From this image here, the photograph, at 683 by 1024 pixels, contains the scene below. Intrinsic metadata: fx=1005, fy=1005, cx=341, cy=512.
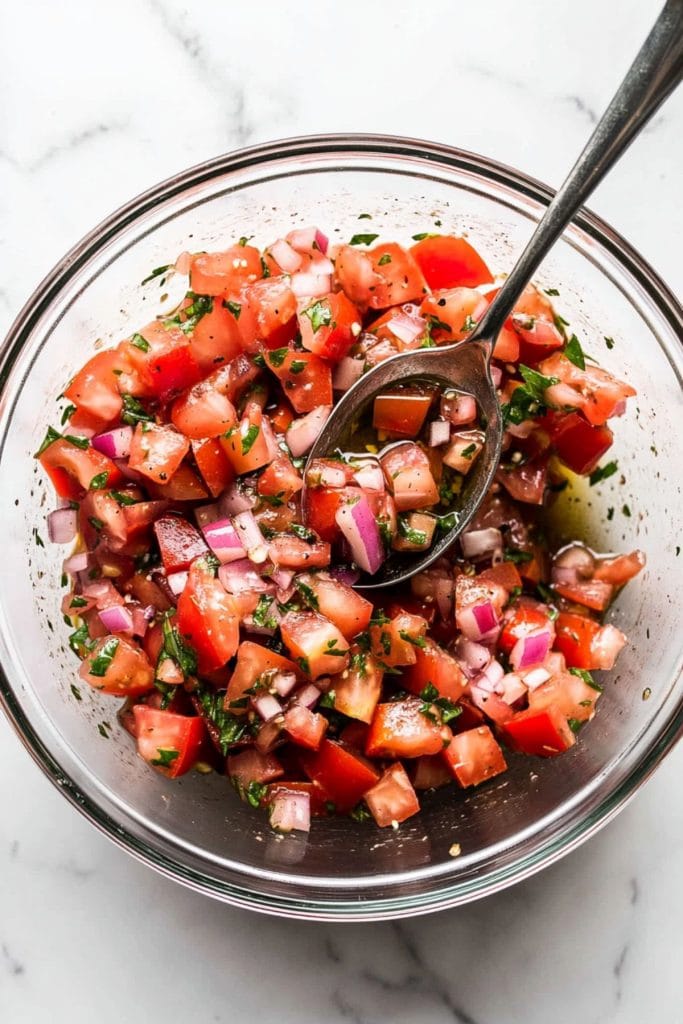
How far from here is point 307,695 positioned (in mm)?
2080

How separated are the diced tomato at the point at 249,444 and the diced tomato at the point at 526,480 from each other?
55 cm

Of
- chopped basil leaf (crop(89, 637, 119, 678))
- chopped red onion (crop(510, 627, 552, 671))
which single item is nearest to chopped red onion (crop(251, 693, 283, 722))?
chopped basil leaf (crop(89, 637, 119, 678))

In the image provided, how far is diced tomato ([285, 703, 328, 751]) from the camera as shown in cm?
205

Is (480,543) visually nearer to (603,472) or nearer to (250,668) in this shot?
(603,472)

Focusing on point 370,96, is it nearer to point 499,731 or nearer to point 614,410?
point 614,410

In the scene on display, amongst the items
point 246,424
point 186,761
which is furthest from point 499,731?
point 246,424

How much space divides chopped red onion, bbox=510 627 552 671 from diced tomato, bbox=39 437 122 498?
0.97 meters

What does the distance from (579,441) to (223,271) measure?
88cm

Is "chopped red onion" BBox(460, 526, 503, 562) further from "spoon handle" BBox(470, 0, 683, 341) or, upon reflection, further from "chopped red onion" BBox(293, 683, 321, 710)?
"spoon handle" BBox(470, 0, 683, 341)

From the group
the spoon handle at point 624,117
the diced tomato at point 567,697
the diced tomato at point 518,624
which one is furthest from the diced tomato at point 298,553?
the spoon handle at point 624,117

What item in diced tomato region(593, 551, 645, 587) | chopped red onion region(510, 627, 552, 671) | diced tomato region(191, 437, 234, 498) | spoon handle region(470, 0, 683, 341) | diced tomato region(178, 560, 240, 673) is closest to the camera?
spoon handle region(470, 0, 683, 341)

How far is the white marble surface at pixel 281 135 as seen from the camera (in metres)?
2.39

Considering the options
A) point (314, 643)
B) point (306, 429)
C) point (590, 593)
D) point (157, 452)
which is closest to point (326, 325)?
point (306, 429)

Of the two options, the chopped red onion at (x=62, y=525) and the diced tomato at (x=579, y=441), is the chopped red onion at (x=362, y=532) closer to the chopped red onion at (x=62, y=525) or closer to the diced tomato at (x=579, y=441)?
the diced tomato at (x=579, y=441)
